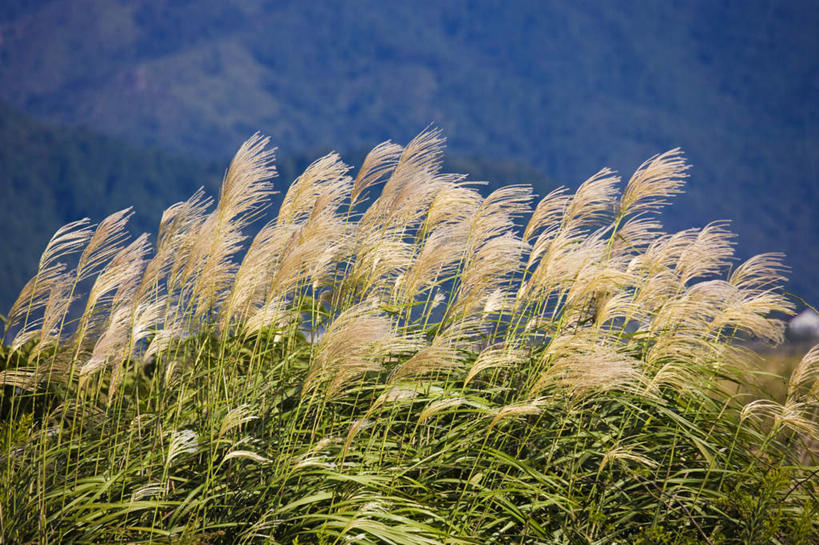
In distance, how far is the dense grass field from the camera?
7.03 feet

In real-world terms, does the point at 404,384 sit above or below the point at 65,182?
below

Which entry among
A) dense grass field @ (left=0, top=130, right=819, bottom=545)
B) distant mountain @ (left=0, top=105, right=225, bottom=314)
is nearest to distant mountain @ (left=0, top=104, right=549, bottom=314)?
distant mountain @ (left=0, top=105, right=225, bottom=314)

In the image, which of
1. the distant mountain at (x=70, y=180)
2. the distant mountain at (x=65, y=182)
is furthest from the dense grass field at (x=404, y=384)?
the distant mountain at (x=65, y=182)

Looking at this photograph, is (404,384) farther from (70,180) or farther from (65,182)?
(70,180)

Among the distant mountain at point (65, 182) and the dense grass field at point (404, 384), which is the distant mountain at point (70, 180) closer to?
the distant mountain at point (65, 182)

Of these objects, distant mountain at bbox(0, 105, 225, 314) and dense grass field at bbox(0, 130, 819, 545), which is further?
distant mountain at bbox(0, 105, 225, 314)

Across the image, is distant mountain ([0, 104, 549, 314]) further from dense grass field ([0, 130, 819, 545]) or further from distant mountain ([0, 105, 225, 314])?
dense grass field ([0, 130, 819, 545])

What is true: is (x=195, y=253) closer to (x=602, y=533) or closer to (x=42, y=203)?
(x=602, y=533)

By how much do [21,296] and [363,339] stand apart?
58.4 inches

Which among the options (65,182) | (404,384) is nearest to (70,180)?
(65,182)

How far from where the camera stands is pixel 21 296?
8.20 ft

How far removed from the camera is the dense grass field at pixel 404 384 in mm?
2143

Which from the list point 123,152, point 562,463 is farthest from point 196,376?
point 123,152

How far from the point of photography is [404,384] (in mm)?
2596
